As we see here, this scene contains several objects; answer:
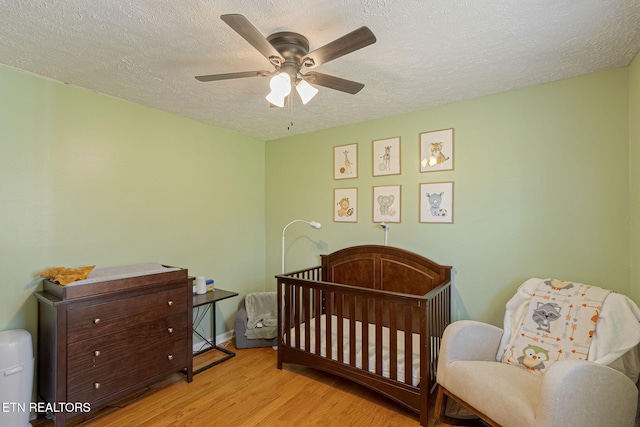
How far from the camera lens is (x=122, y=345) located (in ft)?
6.79

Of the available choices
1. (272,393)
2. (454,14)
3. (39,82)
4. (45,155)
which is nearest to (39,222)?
(45,155)

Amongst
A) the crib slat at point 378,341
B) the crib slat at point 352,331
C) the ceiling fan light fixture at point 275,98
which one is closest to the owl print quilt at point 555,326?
the crib slat at point 378,341

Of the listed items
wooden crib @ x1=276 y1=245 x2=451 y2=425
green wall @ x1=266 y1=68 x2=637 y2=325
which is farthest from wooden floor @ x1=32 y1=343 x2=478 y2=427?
green wall @ x1=266 y1=68 x2=637 y2=325

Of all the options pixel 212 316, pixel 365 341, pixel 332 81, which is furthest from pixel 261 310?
pixel 332 81

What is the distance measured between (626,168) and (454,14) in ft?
5.28

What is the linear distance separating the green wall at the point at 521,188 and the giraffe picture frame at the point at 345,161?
0.25 feet

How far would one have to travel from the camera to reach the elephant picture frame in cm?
289

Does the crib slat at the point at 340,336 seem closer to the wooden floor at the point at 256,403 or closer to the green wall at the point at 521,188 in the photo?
the wooden floor at the point at 256,403

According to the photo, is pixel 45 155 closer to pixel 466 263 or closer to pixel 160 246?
pixel 160 246

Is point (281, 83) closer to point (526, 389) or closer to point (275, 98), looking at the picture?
point (275, 98)

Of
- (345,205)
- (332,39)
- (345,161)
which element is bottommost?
(345,205)

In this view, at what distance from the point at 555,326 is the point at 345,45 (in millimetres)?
2077

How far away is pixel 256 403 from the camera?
2186 millimetres

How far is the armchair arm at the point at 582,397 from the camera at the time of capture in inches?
52.9
